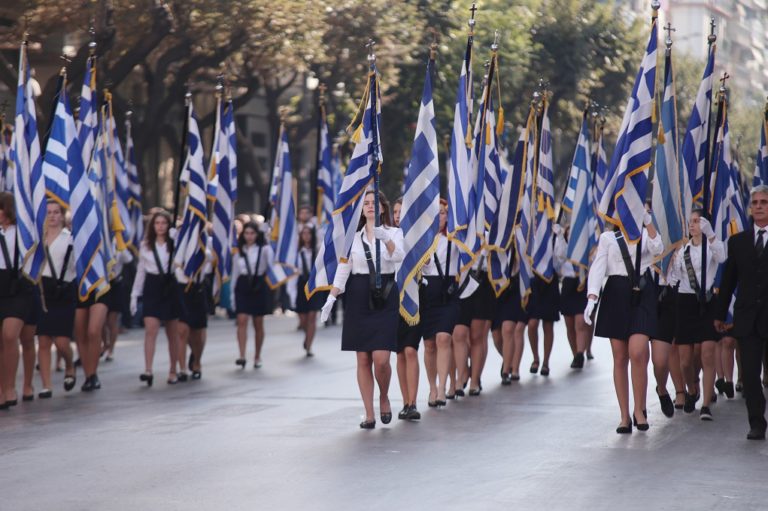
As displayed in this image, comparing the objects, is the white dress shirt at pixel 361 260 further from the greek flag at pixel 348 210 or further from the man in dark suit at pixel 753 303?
the man in dark suit at pixel 753 303

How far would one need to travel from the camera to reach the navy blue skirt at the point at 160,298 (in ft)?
53.0

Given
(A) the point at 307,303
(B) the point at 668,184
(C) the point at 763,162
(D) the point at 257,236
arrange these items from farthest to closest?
(A) the point at 307,303, (D) the point at 257,236, (C) the point at 763,162, (B) the point at 668,184

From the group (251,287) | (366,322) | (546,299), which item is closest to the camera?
(366,322)

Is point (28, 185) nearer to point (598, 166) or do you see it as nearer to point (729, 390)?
point (729, 390)

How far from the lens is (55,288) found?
14.7 m

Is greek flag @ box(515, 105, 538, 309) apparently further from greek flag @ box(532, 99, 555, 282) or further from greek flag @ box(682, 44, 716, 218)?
greek flag @ box(682, 44, 716, 218)

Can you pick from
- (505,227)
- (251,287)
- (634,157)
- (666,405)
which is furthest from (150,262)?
(666,405)

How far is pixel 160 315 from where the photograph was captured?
52.9 ft

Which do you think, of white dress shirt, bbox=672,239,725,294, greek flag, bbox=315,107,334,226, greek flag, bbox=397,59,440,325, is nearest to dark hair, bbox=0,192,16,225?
greek flag, bbox=397,59,440,325

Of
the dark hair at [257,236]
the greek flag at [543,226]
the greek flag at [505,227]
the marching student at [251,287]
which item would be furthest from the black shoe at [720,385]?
the dark hair at [257,236]

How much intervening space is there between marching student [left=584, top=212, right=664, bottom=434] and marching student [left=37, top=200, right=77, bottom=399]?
19.2 ft

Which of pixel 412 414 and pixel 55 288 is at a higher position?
pixel 55 288

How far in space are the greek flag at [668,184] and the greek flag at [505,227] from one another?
254 cm

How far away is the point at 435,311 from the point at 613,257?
94.2 inches
